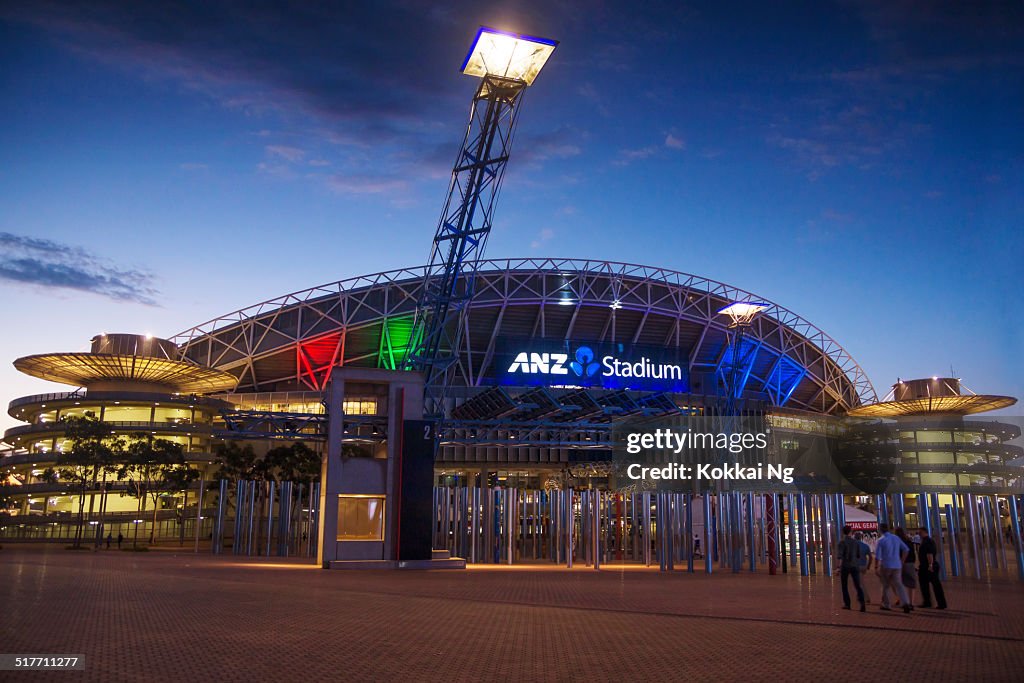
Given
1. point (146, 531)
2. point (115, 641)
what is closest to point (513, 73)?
point (115, 641)

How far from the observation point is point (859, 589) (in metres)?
15.9

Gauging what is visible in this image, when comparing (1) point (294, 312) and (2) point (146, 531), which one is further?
(1) point (294, 312)

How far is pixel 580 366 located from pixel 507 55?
151 ft

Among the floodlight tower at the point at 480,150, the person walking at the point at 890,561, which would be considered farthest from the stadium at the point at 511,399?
the person walking at the point at 890,561

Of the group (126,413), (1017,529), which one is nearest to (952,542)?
(1017,529)

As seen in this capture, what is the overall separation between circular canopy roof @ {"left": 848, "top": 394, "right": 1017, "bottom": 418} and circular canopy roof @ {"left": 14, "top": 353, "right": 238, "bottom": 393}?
69.2 m

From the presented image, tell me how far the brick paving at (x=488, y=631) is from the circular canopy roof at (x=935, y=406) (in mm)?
72591

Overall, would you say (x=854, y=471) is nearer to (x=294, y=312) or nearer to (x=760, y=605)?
(x=294, y=312)

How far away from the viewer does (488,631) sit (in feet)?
42.9

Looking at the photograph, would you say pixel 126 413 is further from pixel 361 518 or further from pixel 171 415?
pixel 361 518

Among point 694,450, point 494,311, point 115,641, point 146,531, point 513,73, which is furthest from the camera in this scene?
point 494,311

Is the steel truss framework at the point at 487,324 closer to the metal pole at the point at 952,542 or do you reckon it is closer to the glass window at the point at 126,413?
the glass window at the point at 126,413

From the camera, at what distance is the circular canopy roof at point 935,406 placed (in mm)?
85938

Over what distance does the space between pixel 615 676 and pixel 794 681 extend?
2.06 metres
